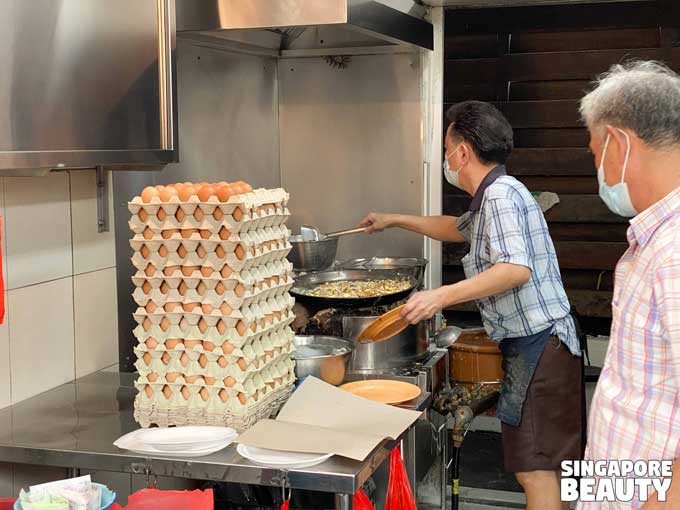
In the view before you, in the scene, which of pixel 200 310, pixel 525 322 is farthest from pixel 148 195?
pixel 525 322

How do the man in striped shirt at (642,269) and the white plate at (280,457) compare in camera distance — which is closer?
the man in striped shirt at (642,269)

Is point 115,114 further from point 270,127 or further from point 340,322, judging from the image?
point 270,127

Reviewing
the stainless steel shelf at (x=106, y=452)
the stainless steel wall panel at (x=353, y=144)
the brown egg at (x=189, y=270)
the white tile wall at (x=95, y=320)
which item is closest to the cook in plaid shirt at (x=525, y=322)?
the stainless steel shelf at (x=106, y=452)

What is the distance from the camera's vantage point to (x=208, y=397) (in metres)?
2.45

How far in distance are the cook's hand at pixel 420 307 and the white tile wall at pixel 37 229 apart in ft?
3.47

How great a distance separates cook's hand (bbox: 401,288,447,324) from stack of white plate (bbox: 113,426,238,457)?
787 mm

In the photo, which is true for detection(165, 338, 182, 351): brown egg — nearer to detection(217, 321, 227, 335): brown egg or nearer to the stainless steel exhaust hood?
detection(217, 321, 227, 335): brown egg

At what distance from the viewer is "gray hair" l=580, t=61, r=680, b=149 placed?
1.92m

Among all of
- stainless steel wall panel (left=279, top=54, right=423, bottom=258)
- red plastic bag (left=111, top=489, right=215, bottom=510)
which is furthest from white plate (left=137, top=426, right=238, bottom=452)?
stainless steel wall panel (left=279, top=54, right=423, bottom=258)

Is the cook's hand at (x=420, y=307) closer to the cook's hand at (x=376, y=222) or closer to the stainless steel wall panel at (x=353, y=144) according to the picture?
the cook's hand at (x=376, y=222)

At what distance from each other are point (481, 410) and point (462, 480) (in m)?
0.91

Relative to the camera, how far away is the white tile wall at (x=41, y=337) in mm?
2582

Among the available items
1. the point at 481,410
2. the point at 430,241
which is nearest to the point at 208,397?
the point at 481,410

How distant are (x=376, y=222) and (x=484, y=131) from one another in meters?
0.80
